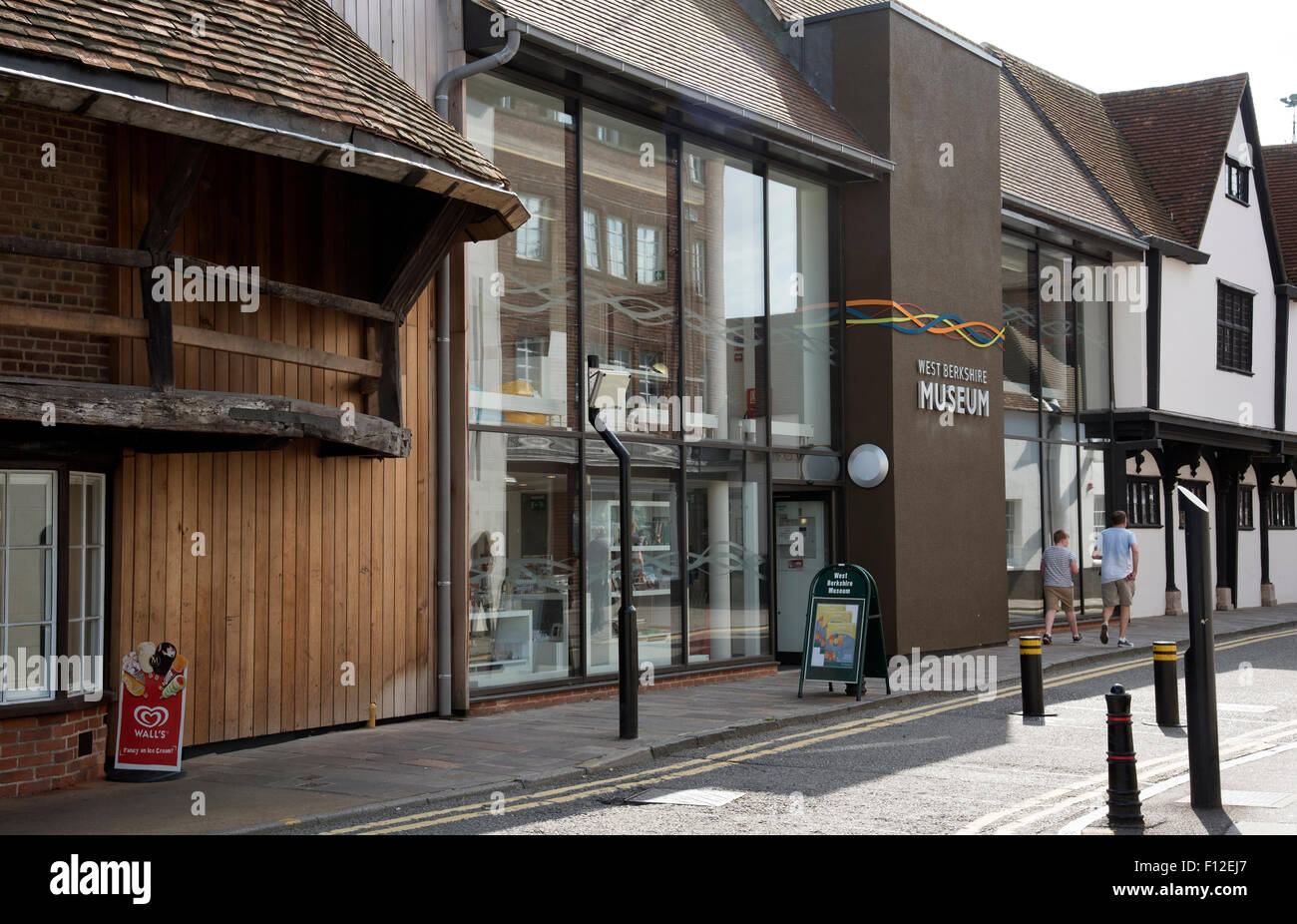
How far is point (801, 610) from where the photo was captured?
1688 cm

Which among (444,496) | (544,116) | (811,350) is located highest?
(544,116)

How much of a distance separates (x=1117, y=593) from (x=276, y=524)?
1251 centimetres

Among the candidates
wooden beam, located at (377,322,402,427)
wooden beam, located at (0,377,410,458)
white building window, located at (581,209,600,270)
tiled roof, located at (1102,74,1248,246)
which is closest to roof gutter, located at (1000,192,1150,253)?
tiled roof, located at (1102,74,1248,246)

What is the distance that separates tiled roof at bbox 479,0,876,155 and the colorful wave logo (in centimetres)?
201

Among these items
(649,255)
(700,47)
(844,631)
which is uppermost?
(700,47)

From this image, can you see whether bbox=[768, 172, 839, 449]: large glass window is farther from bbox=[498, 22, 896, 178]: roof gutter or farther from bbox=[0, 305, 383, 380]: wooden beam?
bbox=[0, 305, 383, 380]: wooden beam

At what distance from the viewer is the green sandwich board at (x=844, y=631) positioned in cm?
1343

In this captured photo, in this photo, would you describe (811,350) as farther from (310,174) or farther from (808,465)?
(310,174)

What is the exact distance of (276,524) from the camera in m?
10.9

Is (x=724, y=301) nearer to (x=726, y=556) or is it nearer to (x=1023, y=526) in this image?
(x=726, y=556)

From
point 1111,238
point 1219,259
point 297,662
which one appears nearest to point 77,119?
point 297,662

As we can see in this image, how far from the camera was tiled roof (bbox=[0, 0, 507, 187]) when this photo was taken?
7570 millimetres

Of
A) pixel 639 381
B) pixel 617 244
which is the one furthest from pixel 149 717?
pixel 617 244
